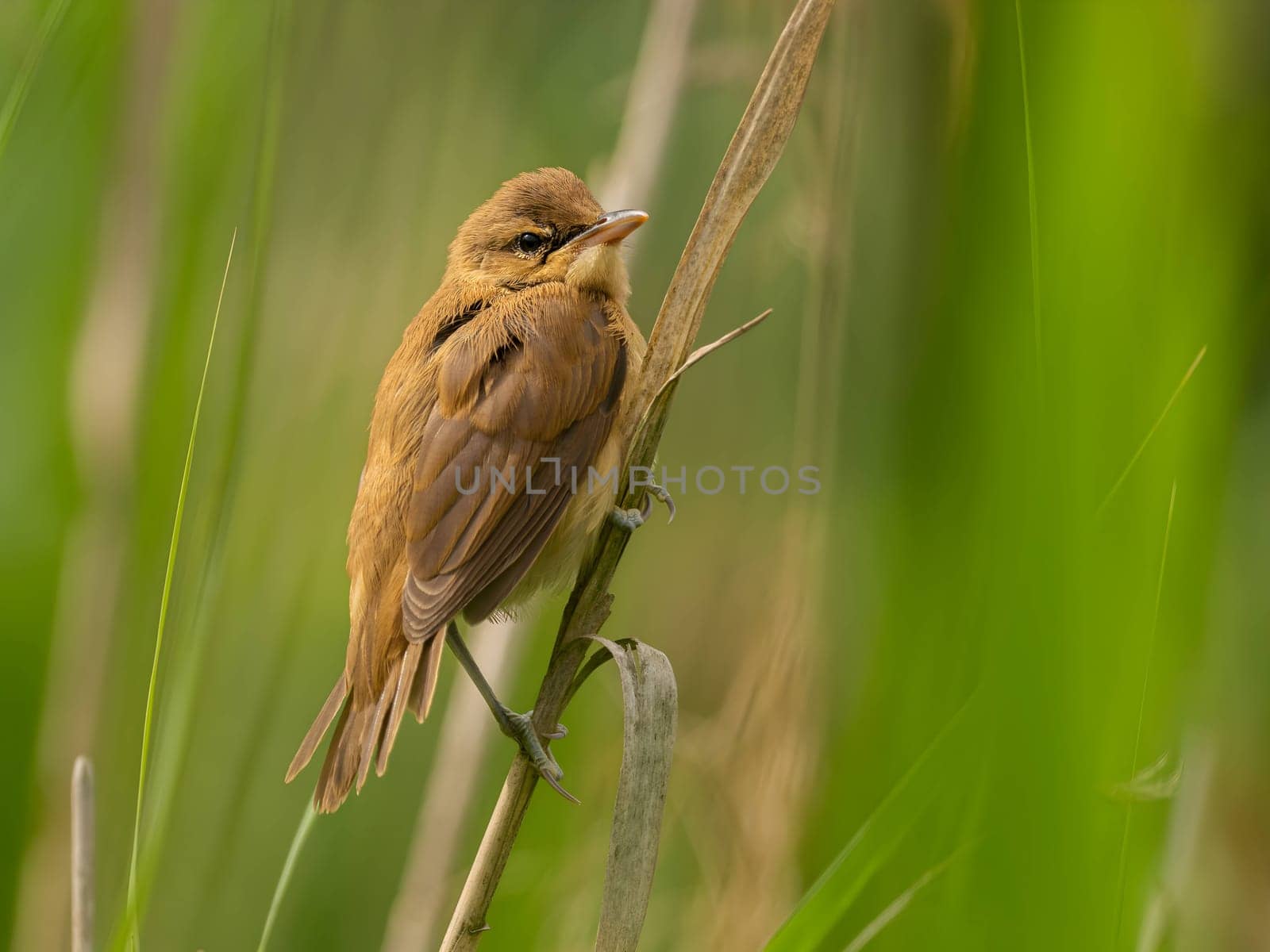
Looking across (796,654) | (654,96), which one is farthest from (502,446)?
(654,96)

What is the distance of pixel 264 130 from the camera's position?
164 cm

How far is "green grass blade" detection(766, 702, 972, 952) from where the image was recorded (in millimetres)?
1067

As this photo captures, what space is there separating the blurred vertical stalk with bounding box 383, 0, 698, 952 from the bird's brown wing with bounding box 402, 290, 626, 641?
31cm

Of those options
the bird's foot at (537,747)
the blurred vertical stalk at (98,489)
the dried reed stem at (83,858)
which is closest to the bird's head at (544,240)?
the blurred vertical stalk at (98,489)

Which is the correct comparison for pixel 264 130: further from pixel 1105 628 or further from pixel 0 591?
pixel 1105 628

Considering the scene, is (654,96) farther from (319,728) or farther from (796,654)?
(319,728)

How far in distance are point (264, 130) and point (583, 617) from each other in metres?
0.96

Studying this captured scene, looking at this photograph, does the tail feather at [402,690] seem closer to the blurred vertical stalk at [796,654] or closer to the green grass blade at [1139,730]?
the blurred vertical stalk at [796,654]

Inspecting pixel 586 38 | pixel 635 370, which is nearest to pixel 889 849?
pixel 635 370

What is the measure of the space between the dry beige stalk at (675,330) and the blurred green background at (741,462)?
0.24 meters

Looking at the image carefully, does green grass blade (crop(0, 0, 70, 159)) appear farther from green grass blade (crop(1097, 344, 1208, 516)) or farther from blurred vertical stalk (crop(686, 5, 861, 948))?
green grass blade (crop(1097, 344, 1208, 516))

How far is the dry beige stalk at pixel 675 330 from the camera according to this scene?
5.52ft

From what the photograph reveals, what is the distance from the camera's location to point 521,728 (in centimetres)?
201

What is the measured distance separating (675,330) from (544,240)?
92 centimetres
